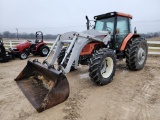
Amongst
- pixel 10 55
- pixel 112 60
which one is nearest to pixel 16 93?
pixel 112 60

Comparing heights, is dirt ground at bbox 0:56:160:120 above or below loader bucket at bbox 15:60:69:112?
below

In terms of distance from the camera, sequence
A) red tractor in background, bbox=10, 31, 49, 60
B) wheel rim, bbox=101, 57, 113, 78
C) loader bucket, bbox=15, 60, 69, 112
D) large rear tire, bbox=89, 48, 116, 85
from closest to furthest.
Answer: loader bucket, bbox=15, 60, 69, 112, large rear tire, bbox=89, 48, 116, 85, wheel rim, bbox=101, 57, 113, 78, red tractor in background, bbox=10, 31, 49, 60

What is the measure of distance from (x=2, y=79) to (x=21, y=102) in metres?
2.45

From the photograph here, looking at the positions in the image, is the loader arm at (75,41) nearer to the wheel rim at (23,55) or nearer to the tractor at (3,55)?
the tractor at (3,55)

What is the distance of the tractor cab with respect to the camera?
610cm

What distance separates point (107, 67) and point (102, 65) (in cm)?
23

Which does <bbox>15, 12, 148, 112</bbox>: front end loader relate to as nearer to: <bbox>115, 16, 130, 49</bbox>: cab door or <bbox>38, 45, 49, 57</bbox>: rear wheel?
<bbox>115, 16, 130, 49</bbox>: cab door

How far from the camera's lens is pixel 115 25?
607cm

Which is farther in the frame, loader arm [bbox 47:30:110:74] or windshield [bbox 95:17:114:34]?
windshield [bbox 95:17:114:34]

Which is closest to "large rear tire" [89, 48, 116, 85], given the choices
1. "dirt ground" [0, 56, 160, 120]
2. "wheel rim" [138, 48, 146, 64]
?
"dirt ground" [0, 56, 160, 120]

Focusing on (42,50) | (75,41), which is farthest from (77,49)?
(42,50)

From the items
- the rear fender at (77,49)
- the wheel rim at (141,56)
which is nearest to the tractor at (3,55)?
the rear fender at (77,49)

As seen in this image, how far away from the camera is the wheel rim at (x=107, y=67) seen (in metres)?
5.13

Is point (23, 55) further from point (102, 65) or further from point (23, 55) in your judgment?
point (102, 65)
